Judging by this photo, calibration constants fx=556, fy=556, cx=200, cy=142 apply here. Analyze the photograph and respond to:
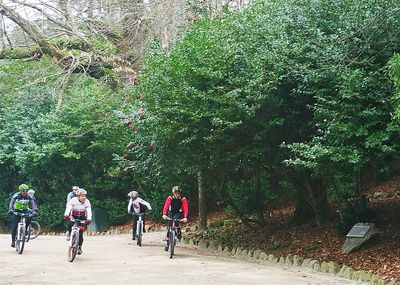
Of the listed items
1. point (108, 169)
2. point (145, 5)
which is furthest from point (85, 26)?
point (108, 169)

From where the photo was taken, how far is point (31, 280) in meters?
8.89

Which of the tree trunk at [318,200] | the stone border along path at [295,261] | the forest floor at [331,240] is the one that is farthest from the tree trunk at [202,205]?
the tree trunk at [318,200]

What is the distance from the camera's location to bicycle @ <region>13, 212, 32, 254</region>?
12.4 m

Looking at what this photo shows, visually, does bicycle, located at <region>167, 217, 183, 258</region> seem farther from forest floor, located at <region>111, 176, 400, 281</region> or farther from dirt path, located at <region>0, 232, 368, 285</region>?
forest floor, located at <region>111, 176, 400, 281</region>

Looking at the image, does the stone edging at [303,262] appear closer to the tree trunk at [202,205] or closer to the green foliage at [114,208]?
the tree trunk at [202,205]

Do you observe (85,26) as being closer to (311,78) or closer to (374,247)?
(311,78)

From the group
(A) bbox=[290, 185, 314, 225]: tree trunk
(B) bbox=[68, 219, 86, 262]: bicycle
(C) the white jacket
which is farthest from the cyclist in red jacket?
(A) bbox=[290, 185, 314, 225]: tree trunk

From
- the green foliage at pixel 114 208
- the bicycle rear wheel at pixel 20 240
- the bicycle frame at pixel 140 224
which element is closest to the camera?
the bicycle rear wheel at pixel 20 240

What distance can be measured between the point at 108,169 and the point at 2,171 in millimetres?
6650

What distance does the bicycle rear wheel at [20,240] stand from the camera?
12.4 metres

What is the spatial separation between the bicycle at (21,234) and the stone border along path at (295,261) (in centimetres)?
485

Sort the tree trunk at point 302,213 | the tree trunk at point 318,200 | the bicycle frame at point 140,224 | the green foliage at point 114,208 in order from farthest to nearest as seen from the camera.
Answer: the green foliage at point 114,208
the bicycle frame at point 140,224
the tree trunk at point 302,213
the tree trunk at point 318,200

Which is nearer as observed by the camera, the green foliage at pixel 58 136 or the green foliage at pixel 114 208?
the green foliage at pixel 58 136

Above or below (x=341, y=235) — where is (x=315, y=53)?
above
